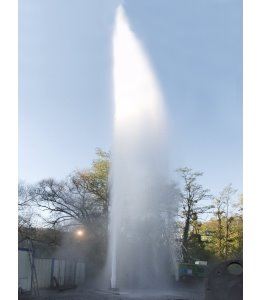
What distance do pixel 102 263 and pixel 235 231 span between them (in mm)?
4073

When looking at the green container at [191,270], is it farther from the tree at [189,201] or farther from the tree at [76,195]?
the tree at [76,195]

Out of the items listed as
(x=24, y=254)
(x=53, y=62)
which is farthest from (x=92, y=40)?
(x=24, y=254)

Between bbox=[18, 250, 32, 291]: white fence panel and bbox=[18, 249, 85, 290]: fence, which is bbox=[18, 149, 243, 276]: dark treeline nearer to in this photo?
bbox=[18, 249, 85, 290]: fence

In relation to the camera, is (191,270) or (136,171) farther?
(191,270)

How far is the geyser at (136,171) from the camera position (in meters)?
9.13

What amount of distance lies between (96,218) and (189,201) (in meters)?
2.97

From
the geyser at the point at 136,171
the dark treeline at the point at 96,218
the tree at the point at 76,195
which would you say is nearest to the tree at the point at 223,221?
the dark treeline at the point at 96,218

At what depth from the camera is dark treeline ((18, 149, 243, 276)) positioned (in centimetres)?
1085

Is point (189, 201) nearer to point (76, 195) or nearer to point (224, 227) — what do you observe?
point (224, 227)

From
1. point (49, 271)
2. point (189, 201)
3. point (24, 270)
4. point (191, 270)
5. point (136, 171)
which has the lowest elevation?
point (191, 270)

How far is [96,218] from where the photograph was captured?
1162cm

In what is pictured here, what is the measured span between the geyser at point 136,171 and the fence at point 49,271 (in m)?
1.23

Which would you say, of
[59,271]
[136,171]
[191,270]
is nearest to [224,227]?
[191,270]
